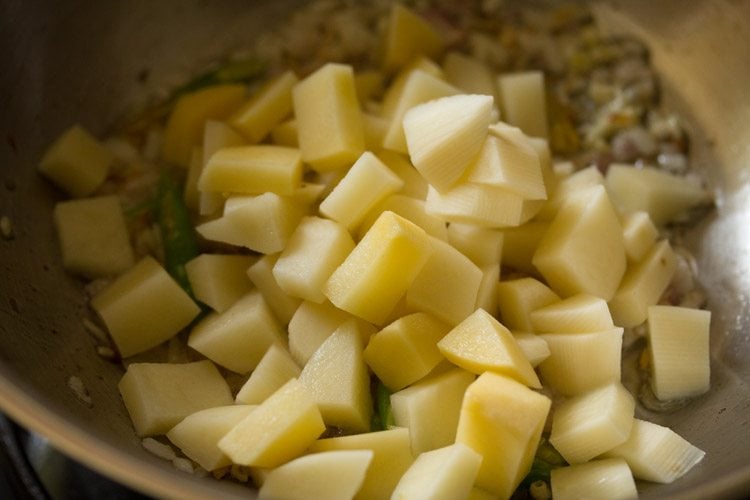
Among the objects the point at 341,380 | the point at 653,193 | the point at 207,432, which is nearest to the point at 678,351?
the point at 653,193

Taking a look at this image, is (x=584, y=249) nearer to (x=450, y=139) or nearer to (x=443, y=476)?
(x=450, y=139)

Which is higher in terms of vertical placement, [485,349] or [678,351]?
[485,349]

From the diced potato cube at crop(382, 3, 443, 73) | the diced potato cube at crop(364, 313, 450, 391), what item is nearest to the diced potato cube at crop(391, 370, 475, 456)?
the diced potato cube at crop(364, 313, 450, 391)

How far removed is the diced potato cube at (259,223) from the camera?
1505 mm

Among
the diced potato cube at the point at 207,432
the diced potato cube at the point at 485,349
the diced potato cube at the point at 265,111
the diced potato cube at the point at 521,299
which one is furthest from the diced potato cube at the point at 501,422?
the diced potato cube at the point at 265,111

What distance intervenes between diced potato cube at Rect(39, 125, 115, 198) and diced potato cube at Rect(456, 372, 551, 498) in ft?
3.03

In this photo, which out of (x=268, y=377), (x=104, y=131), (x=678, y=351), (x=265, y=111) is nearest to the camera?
(x=268, y=377)

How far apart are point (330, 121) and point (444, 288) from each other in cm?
40

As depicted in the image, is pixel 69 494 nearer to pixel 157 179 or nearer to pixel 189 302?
pixel 189 302

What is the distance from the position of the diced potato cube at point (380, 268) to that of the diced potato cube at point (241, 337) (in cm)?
15

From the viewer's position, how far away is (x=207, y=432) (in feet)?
4.42

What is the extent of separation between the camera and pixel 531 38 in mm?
2051

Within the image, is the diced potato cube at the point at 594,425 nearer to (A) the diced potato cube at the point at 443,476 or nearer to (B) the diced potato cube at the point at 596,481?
(B) the diced potato cube at the point at 596,481

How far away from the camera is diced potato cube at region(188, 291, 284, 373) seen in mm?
1478
